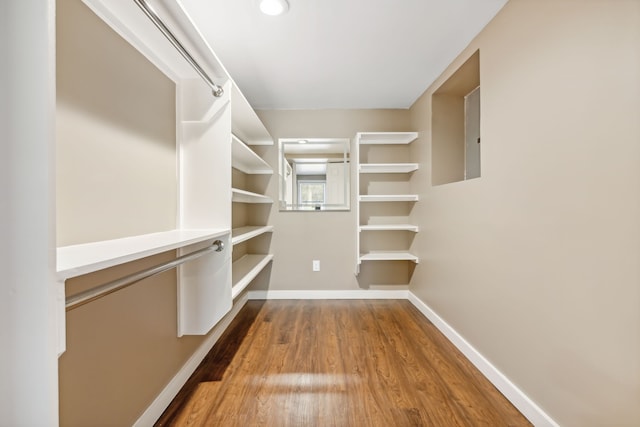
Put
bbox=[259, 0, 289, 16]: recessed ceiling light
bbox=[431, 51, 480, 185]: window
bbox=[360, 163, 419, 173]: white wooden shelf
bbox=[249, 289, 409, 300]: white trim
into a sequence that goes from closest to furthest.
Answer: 1. bbox=[259, 0, 289, 16]: recessed ceiling light
2. bbox=[431, 51, 480, 185]: window
3. bbox=[360, 163, 419, 173]: white wooden shelf
4. bbox=[249, 289, 409, 300]: white trim

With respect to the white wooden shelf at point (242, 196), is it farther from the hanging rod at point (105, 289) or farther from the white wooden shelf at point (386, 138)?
the white wooden shelf at point (386, 138)

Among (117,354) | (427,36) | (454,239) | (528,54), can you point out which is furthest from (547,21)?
(117,354)

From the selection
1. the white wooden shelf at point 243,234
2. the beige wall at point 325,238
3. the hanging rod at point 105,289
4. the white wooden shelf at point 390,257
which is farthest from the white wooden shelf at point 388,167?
the hanging rod at point 105,289

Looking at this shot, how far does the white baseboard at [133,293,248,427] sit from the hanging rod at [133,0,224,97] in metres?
1.57

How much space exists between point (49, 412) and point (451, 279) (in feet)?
7.32

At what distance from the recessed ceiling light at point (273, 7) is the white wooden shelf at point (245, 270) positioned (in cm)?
165

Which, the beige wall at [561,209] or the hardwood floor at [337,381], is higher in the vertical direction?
A: the beige wall at [561,209]

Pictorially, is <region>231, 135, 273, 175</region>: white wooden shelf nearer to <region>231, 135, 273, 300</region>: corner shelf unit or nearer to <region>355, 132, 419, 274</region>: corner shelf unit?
<region>231, 135, 273, 300</region>: corner shelf unit

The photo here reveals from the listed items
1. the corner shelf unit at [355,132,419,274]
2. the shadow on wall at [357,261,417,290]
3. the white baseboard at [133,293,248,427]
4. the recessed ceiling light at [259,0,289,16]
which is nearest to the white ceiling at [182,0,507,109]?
the recessed ceiling light at [259,0,289,16]

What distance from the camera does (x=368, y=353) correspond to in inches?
75.9

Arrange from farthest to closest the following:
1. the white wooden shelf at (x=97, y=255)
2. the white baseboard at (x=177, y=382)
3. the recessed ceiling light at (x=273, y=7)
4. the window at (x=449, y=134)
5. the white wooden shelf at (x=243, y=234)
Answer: the window at (x=449, y=134) < the white wooden shelf at (x=243, y=234) < the recessed ceiling light at (x=273, y=7) < the white baseboard at (x=177, y=382) < the white wooden shelf at (x=97, y=255)

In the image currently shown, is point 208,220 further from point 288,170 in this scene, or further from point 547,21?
point 547,21

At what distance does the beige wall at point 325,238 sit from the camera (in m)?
3.07

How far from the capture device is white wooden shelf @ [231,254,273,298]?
6.13 ft
